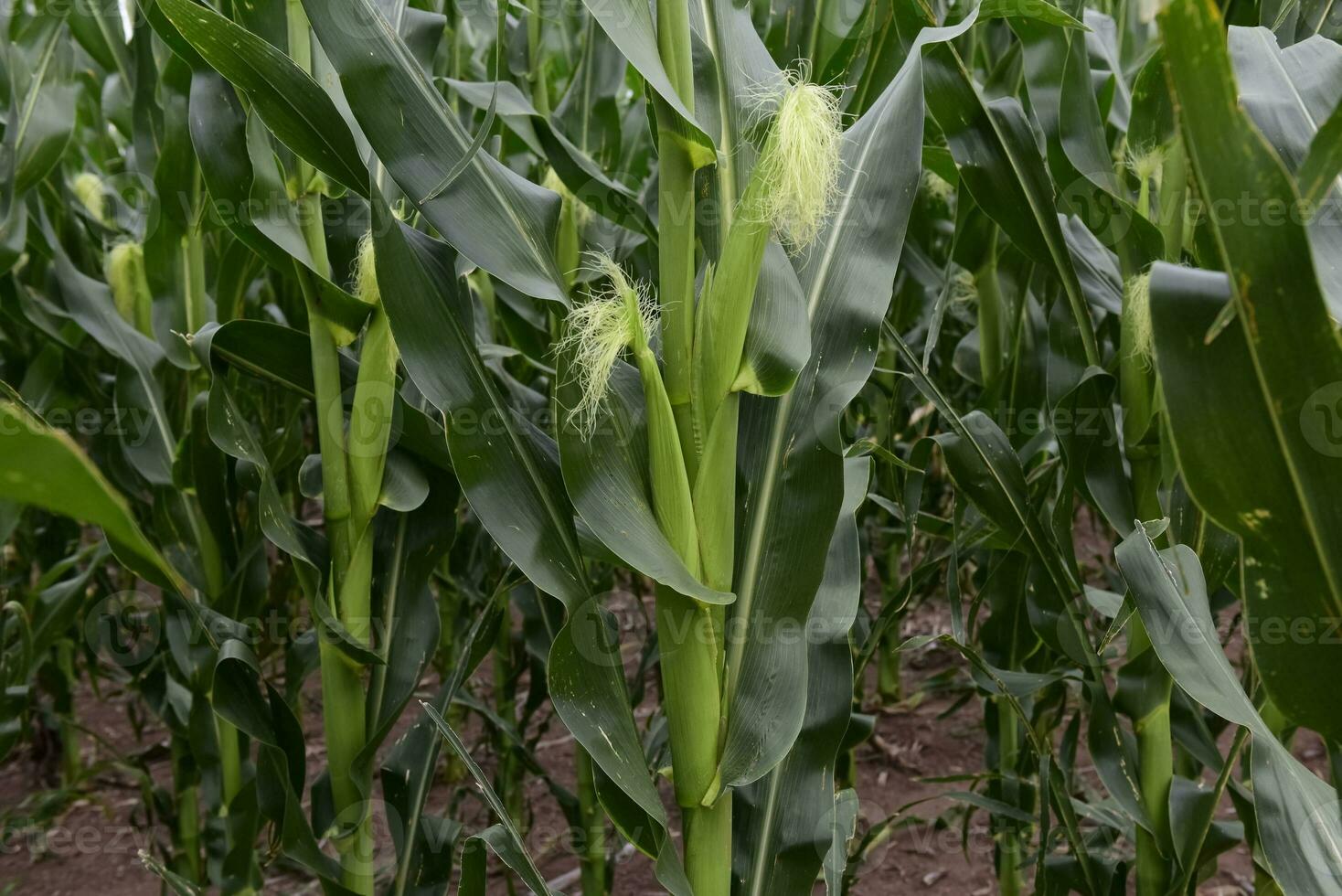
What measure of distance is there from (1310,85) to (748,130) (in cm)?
53

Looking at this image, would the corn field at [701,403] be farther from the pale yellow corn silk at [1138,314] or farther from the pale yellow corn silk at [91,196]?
the pale yellow corn silk at [91,196]

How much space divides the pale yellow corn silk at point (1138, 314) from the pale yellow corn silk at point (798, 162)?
500 mm

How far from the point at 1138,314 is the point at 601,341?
68 centimetres

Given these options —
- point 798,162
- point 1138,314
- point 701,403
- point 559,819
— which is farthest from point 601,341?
point 559,819

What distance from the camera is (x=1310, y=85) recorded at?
97 centimetres

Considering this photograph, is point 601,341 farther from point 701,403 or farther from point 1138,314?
point 1138,314

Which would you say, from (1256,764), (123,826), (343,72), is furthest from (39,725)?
(1256,764)

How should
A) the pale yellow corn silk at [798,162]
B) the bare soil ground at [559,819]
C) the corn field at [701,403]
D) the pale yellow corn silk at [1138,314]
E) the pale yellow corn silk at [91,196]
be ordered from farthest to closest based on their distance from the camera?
1. the pale yellow corn silk at [91,196]
2. the bare soil ground at [559,819]
3. the pale yellow corn silk at [1138,314]
4. the pale yellow corn silk at [798,162]
5. the corn field at [701,403]

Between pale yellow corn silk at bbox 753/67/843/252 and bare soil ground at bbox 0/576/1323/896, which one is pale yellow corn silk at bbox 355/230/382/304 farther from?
bare soil ground at bbox 0/576/1323/896

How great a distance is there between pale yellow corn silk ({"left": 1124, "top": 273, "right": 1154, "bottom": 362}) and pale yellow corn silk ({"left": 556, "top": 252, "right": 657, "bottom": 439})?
607mm

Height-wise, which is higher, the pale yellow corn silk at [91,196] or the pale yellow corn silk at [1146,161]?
the pale yellow corn silk at [1146,161]

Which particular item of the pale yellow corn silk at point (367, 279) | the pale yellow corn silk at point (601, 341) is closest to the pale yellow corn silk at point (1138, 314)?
the pale yellow corn silk at point (601, 341)

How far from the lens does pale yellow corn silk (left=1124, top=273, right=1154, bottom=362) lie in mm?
1174

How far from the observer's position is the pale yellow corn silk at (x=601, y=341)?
2.77 ft
